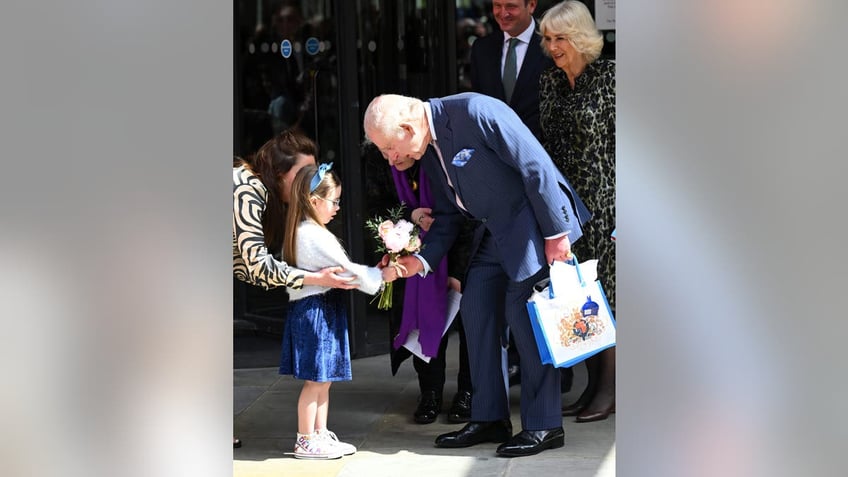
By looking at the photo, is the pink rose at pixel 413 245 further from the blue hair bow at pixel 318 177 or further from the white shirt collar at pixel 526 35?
the white shirt collar at pixel 526 35

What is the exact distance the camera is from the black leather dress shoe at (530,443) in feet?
16.2

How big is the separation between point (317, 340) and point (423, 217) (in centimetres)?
71

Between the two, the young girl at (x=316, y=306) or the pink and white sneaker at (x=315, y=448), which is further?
the pink and white sneaker at (x=315, y=448)

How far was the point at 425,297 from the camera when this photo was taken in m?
5.37

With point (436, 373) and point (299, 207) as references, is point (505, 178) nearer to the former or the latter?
point (299, 207)

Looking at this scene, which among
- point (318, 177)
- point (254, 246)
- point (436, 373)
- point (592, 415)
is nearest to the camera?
point (254, 246)

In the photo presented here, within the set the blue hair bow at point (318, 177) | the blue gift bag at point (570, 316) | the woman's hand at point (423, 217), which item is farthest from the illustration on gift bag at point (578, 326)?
the blue hair bow at point (318, 177)

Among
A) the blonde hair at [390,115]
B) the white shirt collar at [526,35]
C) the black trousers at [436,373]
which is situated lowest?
the black trousers at [436,373]

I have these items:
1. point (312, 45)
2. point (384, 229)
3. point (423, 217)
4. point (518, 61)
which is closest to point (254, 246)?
point (384, 229)

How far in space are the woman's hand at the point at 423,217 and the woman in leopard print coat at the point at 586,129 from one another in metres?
0.63

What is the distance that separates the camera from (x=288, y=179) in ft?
16.2
